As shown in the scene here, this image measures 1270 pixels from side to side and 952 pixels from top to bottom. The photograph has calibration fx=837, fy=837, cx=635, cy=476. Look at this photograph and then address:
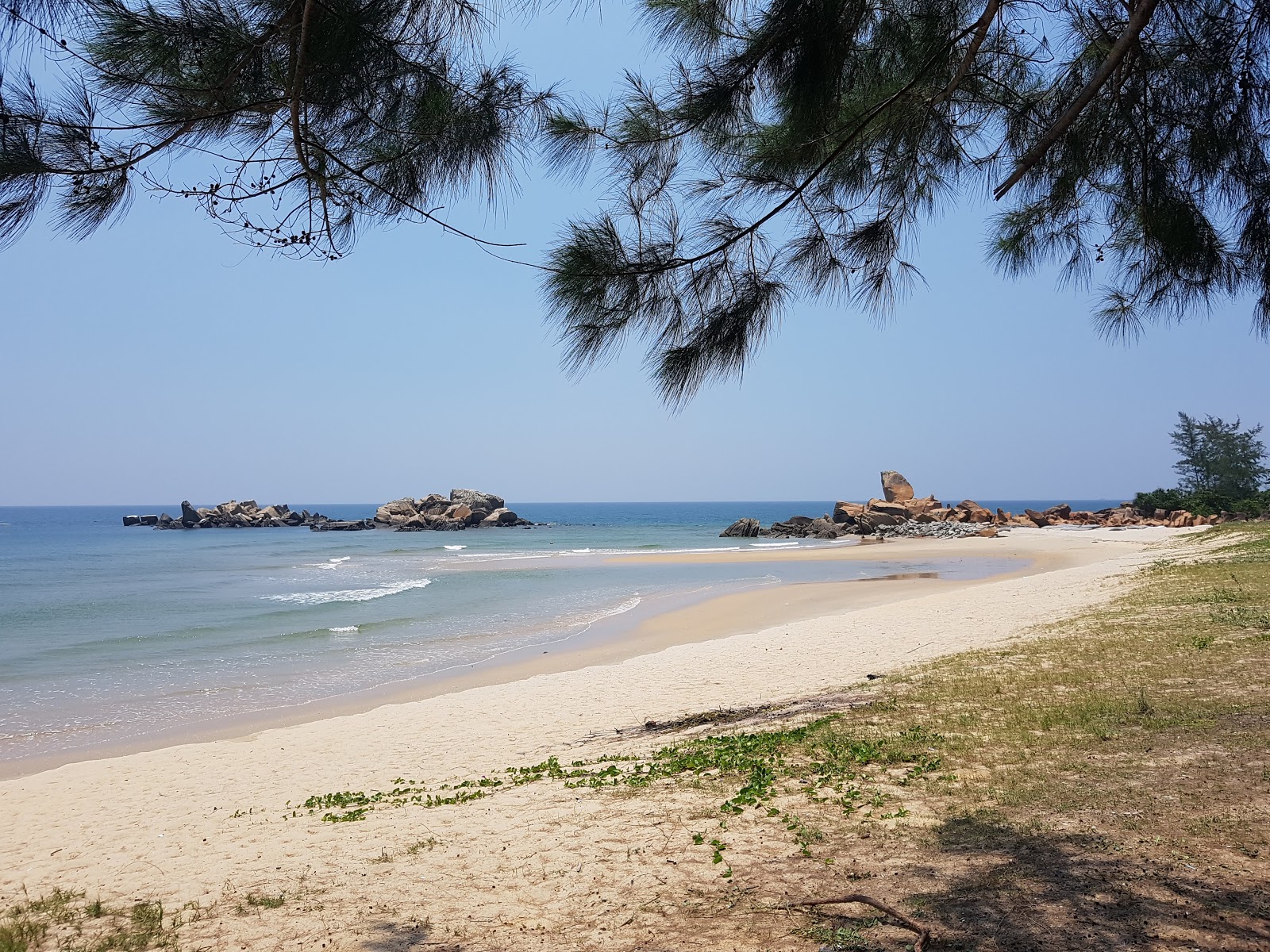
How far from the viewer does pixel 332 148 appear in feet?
14.8

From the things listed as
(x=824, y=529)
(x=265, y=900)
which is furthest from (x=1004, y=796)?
(x=824, y=529)

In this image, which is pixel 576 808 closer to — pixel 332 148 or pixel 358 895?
pixel 358 895

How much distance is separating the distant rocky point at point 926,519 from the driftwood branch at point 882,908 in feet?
150

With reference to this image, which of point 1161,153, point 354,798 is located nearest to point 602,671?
point 354,798

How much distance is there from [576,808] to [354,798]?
2.08 m

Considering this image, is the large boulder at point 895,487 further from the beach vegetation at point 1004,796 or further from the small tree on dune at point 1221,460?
the beach vegetation at point 1004,796

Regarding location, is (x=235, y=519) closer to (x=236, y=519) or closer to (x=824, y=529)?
(x=236, y=519)

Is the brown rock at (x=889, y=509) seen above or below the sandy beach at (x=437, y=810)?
above

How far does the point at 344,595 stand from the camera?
80.9 ft

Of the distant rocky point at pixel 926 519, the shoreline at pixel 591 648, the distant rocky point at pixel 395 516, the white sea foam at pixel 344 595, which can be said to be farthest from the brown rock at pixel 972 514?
the distant rocky point at pixel 395 516

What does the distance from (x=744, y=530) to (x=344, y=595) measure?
39.6m

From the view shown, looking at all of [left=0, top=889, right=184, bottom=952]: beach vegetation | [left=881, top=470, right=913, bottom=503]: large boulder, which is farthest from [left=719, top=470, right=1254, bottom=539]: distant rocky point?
[left=0, top=889, right=184, bottom=952]: beach vegetation

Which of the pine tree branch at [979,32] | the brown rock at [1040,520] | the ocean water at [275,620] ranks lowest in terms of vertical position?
the ocean water at [275,620]

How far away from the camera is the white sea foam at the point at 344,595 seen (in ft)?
76.7
